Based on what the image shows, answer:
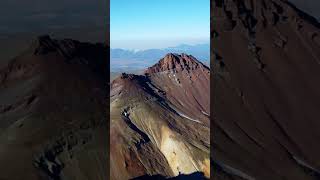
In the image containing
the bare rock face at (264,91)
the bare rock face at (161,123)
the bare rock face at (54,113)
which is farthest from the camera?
the bare rock face at (161,123)

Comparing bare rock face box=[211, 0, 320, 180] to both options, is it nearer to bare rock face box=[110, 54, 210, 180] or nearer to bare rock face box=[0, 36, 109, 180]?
bare rock face box=[0, 36, 109, 180]

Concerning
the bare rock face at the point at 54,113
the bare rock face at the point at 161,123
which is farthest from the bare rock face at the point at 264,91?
the bare rock face at the point at 161,123

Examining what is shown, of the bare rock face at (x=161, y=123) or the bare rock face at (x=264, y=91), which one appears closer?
the bare rock face at (x=264, y=91)

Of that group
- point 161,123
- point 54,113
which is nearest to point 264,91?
point 161,123

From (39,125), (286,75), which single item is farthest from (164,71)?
(39,125)

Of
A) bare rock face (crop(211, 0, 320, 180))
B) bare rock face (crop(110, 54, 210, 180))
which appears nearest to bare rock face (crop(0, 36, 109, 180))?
bare rock face (crop(211, 0, 320, 180))

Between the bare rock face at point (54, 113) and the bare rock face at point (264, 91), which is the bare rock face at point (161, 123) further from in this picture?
the bare rock face at point (54, 113)

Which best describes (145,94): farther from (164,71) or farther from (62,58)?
(62,58)

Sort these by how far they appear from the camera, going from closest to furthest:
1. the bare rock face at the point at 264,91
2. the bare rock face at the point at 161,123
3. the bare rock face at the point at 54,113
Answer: the bare rock face at the point at 54,113, the bare rock face at the point at 264,91, the bare rock face at the point at 161,123
